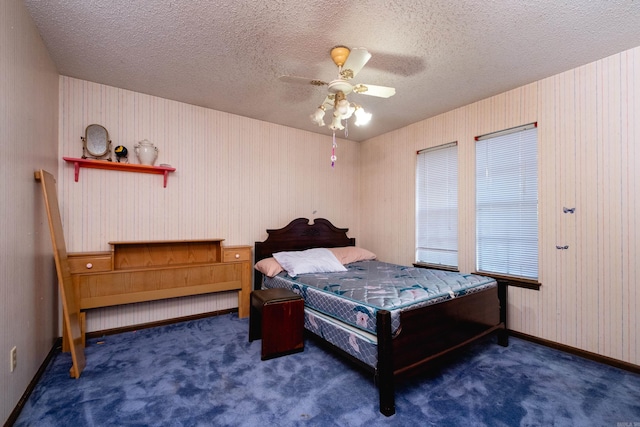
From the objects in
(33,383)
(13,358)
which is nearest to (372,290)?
(13,358)

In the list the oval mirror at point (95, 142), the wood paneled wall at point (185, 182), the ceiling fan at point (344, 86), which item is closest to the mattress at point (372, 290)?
the wood paneled wall at point (185, 182)

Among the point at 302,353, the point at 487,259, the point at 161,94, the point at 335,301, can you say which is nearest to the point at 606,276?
the point at 487,259

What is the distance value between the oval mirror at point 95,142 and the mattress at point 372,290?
2.23 m

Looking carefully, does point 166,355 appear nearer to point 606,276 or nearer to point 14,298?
point 14,298

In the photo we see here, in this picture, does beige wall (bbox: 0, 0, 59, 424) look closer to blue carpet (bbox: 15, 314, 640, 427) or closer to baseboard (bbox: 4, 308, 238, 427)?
baseboard (bbox: 4, 308, 238, 427)

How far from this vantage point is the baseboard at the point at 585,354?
7.50 feet

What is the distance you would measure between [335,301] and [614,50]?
120 inches

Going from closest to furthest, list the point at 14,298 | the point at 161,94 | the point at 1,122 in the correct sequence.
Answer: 1. the point at 1,122
2. the point at 14,298
3. the point at 161,94

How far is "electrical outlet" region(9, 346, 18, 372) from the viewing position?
1654 millimetres

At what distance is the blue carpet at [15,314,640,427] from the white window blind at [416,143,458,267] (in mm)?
1291

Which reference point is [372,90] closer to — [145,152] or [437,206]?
[437,206]

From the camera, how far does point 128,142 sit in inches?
124

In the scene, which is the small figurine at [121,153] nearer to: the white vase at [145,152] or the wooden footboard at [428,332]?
the white vase at [145,152]

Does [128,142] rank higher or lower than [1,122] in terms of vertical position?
higher
